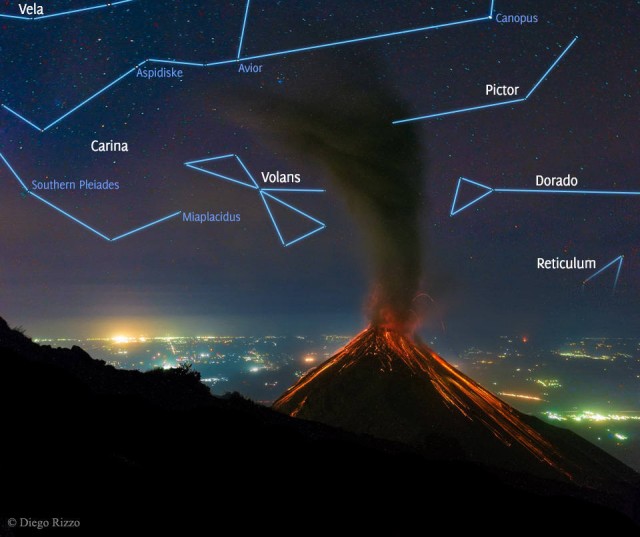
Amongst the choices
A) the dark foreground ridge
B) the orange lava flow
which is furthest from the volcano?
the dark foreground ridge

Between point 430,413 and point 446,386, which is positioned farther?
point 446,386

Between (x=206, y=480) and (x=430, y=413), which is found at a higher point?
(x=206, y=480)

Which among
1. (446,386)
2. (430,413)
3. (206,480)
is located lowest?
(430,413)

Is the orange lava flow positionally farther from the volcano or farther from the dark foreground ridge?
the dark foreground ridge

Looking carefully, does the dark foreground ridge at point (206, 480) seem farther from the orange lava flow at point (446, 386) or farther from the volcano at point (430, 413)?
the orange lava flow at point (446, 386)

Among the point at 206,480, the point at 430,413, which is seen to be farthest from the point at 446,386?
the point at 206,480

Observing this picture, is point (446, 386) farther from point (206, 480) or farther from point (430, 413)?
point (206, 480)

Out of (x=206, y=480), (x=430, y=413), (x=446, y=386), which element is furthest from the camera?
(x=446, y=386)

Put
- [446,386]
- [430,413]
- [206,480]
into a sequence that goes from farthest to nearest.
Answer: [446,386] → [430,413] → [206,480]
